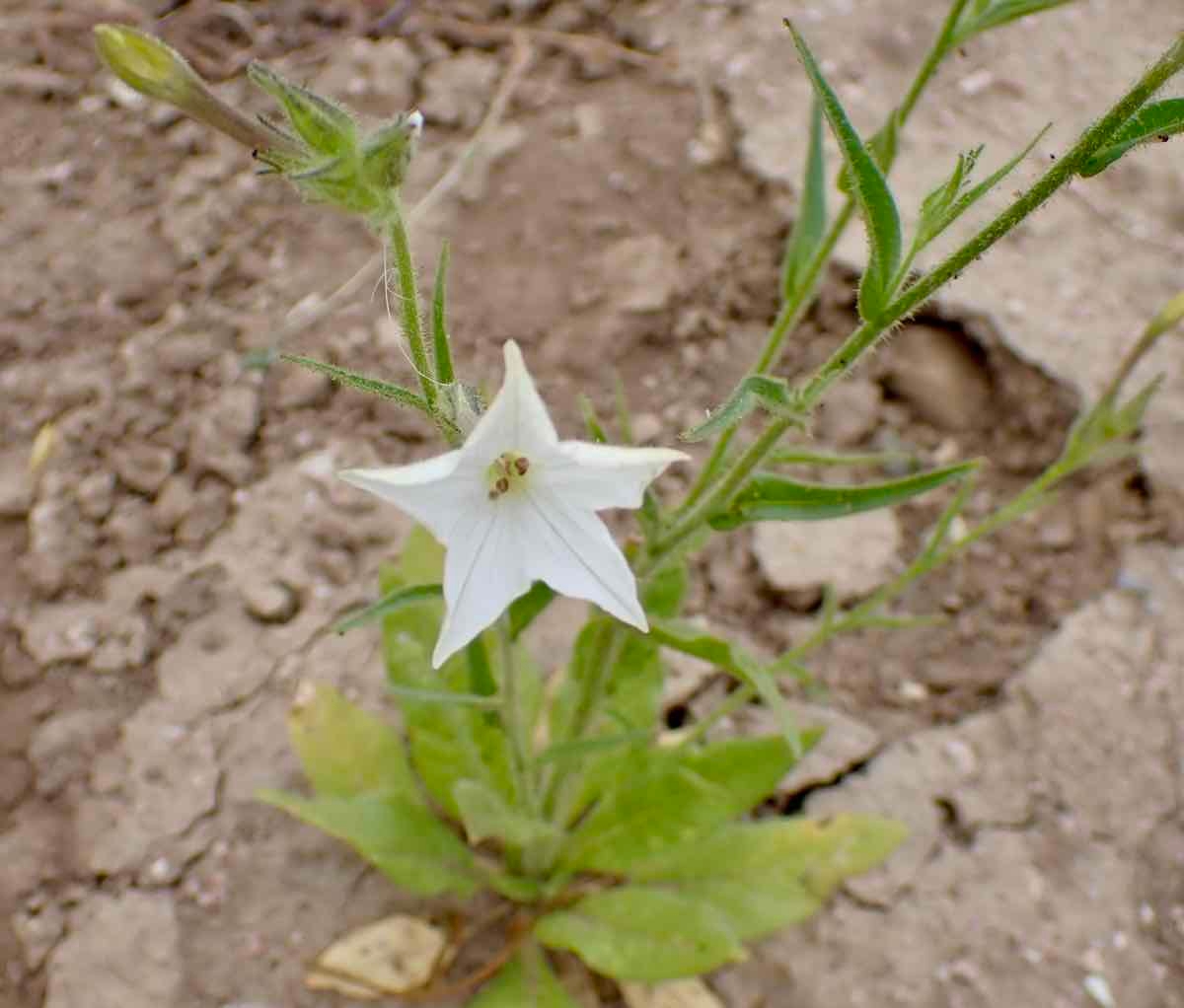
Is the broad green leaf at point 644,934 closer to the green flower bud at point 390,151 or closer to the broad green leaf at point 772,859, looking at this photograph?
the broad green leaf at point 772,859

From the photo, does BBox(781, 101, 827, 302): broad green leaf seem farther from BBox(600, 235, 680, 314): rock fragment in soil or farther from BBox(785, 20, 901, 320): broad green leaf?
BBox(600, 235, 680, 314): rock fragment in soil

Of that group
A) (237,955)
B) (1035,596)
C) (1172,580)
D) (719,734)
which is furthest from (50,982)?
(1172,580)

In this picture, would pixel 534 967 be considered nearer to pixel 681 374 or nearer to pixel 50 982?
pixel 50 982

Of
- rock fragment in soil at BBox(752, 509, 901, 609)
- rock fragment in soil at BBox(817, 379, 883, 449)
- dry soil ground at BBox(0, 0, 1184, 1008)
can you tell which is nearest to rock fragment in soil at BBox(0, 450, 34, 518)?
dry soil ground at BBox(0, 0, 1184, 1008)

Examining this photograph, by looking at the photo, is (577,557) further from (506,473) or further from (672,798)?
(672,798)

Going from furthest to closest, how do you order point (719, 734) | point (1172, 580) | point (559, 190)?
point (559, 190), point (1172, 580), point (719, 734)

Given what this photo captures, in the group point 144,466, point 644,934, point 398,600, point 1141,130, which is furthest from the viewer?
point 144,466

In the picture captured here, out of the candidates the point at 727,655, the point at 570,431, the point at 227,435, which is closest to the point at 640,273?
the point at 570,431
